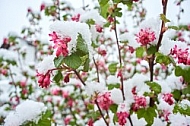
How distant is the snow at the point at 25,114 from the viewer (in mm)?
1343

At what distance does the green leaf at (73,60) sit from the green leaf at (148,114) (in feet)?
2.32

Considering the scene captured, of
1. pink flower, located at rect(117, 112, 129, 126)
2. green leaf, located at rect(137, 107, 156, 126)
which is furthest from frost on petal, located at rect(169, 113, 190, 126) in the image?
pink flower, located at rect(117, 112, 129, 126)

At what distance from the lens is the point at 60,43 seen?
3.59 ft

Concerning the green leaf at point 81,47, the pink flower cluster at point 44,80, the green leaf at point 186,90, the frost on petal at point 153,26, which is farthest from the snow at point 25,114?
the green leaf at point 186,90

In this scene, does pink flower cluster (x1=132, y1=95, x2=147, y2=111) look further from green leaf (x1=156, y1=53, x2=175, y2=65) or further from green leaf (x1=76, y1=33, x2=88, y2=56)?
green leaf (x1=76, y1=33, x2=88, y2=56)

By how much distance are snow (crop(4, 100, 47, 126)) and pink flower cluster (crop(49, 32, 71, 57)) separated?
0.48 meters

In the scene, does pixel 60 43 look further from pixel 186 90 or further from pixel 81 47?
pixel 186 90

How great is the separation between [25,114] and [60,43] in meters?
0.55

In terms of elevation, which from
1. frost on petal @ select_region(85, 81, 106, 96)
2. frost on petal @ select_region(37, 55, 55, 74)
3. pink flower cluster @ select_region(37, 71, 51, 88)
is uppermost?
frost on petal @ select_region(37, 55, 55, 74)

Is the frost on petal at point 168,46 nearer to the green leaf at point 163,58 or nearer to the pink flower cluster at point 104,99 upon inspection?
the green leaf at point 163,58

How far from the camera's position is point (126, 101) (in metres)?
1.73

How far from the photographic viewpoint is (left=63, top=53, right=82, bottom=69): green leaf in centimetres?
107

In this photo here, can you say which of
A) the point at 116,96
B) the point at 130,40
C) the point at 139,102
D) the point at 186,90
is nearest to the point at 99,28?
the point at 130,40

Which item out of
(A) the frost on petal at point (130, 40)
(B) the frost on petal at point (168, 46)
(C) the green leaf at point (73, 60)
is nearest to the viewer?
(C) the green leaf at point (73, 60)
